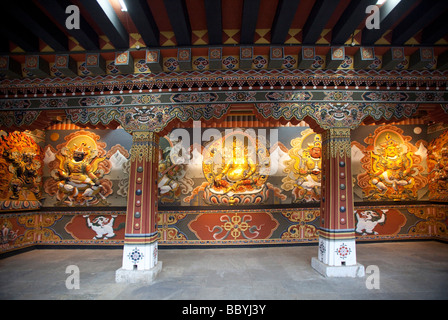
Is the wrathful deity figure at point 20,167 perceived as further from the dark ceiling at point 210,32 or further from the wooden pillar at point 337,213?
the wooden pillar at point 337,213

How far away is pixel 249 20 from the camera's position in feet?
13.5

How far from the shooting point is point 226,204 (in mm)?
7285

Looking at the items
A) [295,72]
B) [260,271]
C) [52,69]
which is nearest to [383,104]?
[295,72]

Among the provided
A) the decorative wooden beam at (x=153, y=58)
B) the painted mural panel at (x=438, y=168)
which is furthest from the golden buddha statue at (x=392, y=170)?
the decorative wooden beam at (x=153, y=58)

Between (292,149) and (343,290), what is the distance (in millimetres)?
4235

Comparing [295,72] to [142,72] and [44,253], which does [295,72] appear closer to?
[142,72]

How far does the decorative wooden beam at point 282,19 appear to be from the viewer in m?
3.75

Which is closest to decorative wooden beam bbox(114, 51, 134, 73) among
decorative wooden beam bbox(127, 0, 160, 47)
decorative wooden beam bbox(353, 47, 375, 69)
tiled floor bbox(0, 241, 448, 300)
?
decorative wooden beam bbox(127, 0, 160, 47)

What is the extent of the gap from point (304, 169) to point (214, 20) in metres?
4.98

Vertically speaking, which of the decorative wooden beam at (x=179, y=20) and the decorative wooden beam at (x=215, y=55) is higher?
the decorative wooden beam at (x=179, y=20)

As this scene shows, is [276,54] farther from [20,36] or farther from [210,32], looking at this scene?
[20,36]

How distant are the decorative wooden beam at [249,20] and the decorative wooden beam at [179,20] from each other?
959 millimetres

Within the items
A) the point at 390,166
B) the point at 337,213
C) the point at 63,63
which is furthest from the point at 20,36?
the point at 390,166

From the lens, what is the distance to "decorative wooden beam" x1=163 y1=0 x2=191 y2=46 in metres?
3.72
